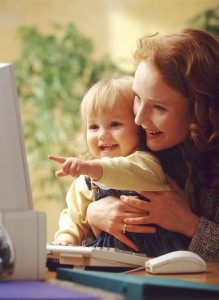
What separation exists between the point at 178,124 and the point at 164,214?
0.24 m

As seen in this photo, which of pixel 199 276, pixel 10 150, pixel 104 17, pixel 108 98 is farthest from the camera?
pixel 104 17

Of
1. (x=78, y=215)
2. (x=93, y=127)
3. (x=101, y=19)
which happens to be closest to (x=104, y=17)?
A: (x=101, y=19)

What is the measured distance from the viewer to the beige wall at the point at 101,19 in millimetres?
4559

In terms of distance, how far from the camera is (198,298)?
111cm

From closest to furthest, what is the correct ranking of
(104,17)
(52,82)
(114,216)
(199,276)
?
(199,276), (114,216), (52,82), (104,17)

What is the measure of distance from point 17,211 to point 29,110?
3.29 metres

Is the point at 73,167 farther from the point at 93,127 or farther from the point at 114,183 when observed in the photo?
the point at 93,127

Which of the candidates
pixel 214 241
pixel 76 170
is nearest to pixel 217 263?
pixel 214 241

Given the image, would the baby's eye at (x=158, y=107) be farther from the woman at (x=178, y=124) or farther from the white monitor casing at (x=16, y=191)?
→ the white monitor casing at (x=16, y=191)

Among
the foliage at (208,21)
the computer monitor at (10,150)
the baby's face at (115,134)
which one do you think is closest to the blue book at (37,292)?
the computer monitor at (10,150)

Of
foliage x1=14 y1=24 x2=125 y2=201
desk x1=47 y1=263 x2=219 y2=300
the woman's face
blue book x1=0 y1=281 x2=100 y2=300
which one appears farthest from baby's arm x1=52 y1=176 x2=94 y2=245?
foliage x1=14 y1=24 x2=125 y2=201

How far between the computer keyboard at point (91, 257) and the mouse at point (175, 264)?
0.05 metres

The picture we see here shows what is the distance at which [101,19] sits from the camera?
469 centimetres

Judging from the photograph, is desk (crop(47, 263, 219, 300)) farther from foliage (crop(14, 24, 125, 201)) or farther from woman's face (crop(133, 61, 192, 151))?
foliage (crop(14, 24, 125, 201))
